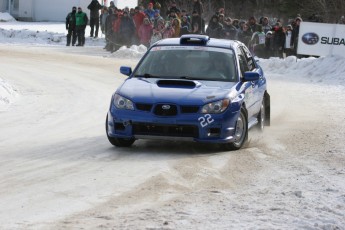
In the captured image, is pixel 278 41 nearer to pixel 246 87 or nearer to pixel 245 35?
pixel 245 35

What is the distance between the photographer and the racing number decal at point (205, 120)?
11.5 m

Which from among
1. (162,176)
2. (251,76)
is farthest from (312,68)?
(162,176)

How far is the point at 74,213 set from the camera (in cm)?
788

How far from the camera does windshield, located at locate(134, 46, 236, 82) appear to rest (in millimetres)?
12656

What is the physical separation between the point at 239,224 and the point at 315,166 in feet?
11.7

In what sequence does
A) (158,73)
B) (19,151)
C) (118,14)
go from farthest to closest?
(118,14)
(158,73)
(19,151)

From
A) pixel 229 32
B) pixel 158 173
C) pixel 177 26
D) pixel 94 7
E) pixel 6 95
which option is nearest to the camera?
pixel 158 173

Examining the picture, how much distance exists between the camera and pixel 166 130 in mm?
11562

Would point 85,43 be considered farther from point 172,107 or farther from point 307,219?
point 307,219

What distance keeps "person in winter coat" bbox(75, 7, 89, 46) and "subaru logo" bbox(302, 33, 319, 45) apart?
11.8 meters

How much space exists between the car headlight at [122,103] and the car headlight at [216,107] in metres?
0.96

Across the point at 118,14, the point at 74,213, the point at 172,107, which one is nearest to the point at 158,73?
the point at 172,107

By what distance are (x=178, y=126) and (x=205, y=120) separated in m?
0.36

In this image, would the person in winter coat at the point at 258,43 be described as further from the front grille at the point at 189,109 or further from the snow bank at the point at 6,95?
the front grille at the point at 189,109
